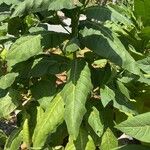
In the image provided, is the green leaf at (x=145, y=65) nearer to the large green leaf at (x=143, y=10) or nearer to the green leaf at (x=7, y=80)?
the large green leaf at (x=143, y=10)

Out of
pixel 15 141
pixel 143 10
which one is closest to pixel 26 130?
pixel 15 141

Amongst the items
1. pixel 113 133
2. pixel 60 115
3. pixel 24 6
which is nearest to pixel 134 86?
pixel 113 133

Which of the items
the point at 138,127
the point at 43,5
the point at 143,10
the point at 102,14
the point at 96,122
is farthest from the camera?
the point at 143,10

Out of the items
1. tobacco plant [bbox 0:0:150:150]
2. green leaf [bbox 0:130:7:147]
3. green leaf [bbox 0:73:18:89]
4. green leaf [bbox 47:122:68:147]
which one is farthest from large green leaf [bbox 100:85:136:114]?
green leaf [bbox 0:130:7:147]

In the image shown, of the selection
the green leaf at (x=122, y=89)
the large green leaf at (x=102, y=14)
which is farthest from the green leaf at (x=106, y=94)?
the large green leaf at (x=102, y=14)

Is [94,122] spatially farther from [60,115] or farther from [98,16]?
[98,16]

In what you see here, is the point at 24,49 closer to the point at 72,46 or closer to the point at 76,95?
the point at 72,46
